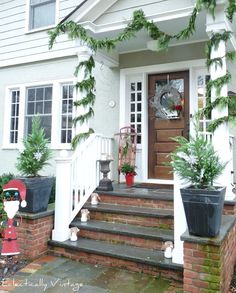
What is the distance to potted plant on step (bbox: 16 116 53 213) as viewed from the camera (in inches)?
148

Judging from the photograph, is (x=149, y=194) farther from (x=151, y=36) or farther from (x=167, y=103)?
(x=151, y=36)

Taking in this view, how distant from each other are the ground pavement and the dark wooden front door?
269 centimetres

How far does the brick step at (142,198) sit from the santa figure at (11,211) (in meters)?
1.43

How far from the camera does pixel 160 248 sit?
3471 mm

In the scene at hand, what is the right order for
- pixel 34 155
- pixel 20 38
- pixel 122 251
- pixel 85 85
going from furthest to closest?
pixel 20 38
pixel 85 85
pixel 34 155
pixel 122 251

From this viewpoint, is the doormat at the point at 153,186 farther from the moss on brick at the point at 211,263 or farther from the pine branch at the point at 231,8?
the pine branch at the point at 231,8

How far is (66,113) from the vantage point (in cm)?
679

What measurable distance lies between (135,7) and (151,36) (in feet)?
1.72

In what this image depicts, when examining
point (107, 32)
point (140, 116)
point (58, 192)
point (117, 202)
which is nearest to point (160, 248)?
point (117, 202)

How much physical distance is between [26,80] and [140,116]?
321 cm

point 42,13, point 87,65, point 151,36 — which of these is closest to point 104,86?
point 87,65

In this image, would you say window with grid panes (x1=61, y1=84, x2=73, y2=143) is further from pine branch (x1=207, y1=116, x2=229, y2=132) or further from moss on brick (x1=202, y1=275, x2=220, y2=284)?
moss on brick (x1=202, y1=275, x2=220, y2=284)

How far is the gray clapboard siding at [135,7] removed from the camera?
4.16 m

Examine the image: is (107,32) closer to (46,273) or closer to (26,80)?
(26,80)
